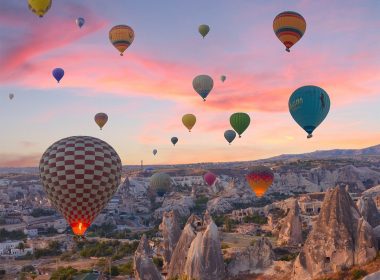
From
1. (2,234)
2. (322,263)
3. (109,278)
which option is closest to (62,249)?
(2,234)

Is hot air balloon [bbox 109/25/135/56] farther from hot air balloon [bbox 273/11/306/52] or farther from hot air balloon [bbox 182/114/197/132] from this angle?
hot air balloon [bbox 182/114/197/132]

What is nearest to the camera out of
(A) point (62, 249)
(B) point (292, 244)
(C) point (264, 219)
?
(B) point (292, 244)

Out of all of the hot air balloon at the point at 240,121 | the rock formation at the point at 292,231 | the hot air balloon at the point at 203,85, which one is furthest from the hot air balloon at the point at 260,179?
the hot air balloon at the point at 203,85

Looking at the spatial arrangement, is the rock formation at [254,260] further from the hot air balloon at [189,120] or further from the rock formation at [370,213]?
the hot air balloon at [189,120]

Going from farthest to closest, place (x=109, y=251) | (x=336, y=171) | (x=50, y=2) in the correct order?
(x=336, y=171) → (x=109, y=251) → (x=50, y=2)

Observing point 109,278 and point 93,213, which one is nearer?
point 93,213

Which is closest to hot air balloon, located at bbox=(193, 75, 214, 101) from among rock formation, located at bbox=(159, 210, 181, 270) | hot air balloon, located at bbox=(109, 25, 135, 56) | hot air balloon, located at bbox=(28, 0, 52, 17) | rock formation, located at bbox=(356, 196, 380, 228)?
hot air balloon, located at bbox=(109, 25, 135, 56)

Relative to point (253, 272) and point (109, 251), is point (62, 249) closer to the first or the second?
point (109, 251)
